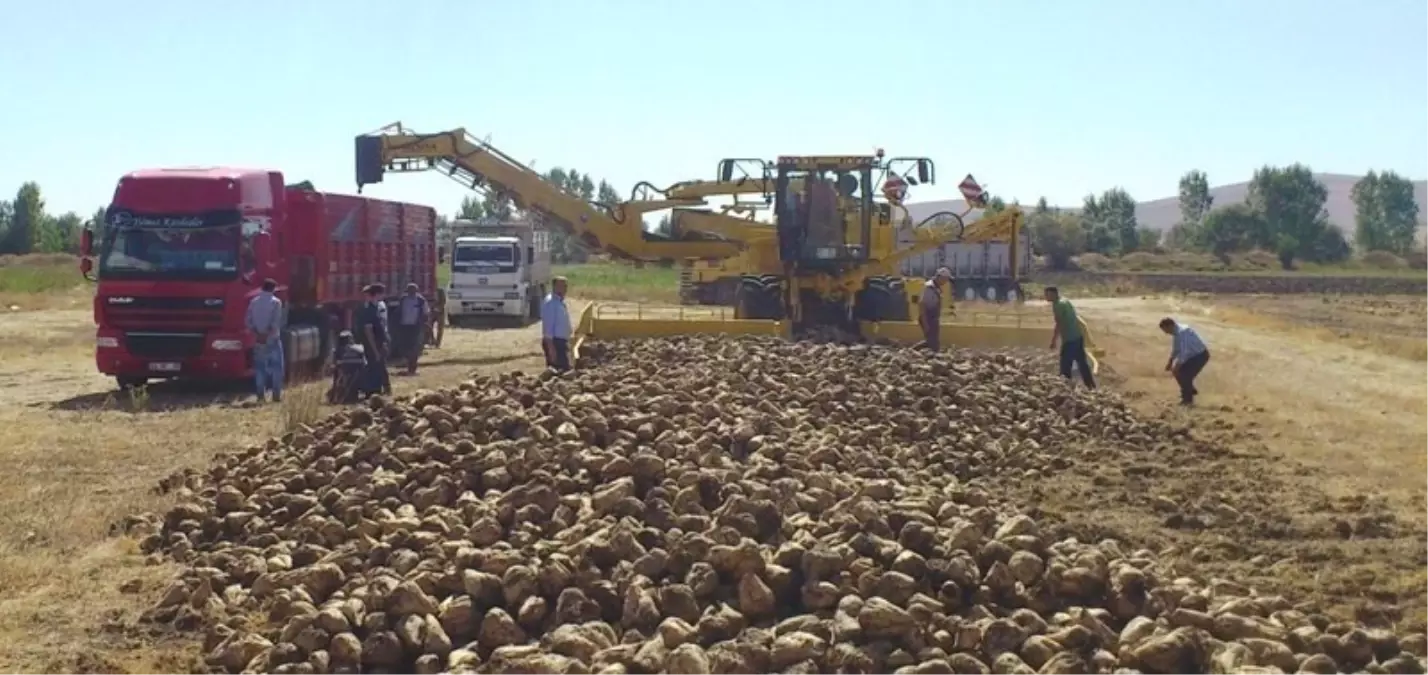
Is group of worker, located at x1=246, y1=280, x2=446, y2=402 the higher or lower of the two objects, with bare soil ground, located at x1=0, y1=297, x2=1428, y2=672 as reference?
higher

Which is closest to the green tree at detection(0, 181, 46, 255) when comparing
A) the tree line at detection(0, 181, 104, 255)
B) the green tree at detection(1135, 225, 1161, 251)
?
the tree line at detection(0, 181, 104, 255)

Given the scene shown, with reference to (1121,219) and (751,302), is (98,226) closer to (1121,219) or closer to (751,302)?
(751,302)

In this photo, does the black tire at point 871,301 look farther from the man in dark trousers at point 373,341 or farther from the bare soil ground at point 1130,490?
the man in dark trousers at point 373,341

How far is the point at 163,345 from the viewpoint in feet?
57.6

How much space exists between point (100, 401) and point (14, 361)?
8073mm

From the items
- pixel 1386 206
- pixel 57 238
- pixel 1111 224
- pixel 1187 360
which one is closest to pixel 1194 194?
pixel 1386 206

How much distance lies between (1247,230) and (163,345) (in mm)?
92344

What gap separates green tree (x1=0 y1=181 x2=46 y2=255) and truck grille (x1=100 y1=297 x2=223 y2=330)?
8193cm

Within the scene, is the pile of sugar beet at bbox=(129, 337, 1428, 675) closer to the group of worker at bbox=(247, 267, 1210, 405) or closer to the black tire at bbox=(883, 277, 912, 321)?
the group of worker at bbox=(247, 267, 1210, 405)

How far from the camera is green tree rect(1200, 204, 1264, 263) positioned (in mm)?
97812

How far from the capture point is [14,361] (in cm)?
2430

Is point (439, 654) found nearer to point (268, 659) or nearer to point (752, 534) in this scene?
point (268, 659)

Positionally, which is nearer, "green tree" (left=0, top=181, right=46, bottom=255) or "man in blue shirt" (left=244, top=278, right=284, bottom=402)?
"man in blue shirt" (left=244, top=278, right=284, bottom=402)

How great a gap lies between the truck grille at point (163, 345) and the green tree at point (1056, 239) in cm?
5786
